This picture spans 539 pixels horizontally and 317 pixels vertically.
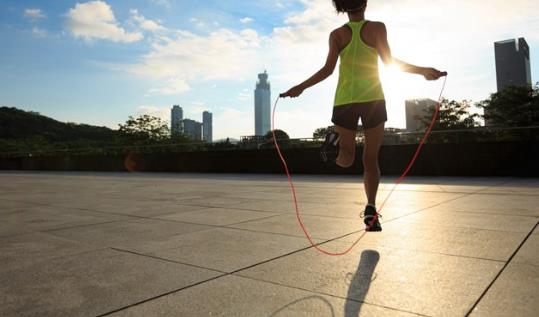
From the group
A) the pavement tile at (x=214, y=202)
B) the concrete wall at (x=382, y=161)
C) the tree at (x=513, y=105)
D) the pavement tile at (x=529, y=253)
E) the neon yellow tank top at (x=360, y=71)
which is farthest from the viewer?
the tree at (x=513, y=105)

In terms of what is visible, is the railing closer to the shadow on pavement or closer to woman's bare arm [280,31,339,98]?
woman's bare arm [280,31,339,98]

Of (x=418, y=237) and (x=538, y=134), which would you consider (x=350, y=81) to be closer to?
(x=418, y=237)

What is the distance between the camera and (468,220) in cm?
410

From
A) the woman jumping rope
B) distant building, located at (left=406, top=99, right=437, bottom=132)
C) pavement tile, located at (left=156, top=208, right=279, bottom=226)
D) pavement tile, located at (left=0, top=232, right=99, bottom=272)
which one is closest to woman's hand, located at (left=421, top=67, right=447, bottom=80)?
the woman jumping rope

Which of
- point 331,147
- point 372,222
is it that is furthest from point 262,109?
point 372,222

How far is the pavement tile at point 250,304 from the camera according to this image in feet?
5.83

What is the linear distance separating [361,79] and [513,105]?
44562 millimetres

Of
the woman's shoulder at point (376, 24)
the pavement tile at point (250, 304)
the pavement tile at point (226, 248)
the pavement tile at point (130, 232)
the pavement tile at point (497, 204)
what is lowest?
the pavement tile at point (250, 304)

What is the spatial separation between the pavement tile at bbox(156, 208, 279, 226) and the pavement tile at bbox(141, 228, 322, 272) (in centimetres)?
61

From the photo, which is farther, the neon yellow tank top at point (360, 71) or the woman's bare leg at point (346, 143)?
the woman's bare leg at point (346, 143)

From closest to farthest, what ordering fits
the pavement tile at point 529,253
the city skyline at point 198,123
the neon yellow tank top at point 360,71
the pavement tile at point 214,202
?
the pavement tile at point 529,253, the neon yellow tank top at point 360,71, the pavement tile at point 214,202, the city skyline at point 198,123

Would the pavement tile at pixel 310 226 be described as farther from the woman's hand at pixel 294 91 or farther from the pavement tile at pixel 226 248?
the woman's hand at pixel 294 91

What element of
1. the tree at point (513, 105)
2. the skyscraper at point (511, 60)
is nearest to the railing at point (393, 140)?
the tree at point (513, 105)

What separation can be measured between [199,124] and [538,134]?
326ft
